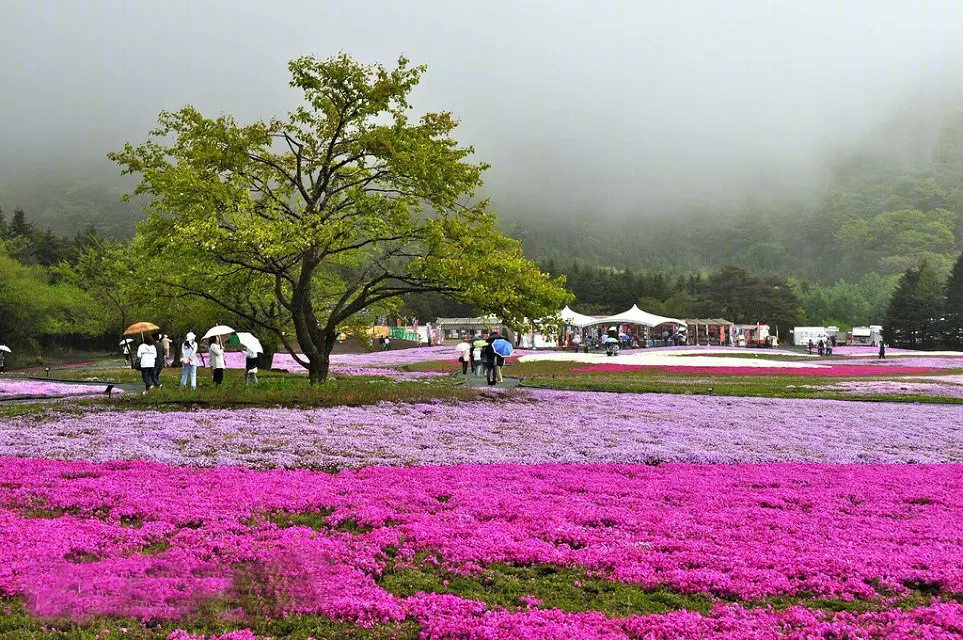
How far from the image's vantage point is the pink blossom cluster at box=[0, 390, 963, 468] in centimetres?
1435

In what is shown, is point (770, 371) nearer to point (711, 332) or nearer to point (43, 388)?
point (43, 388)

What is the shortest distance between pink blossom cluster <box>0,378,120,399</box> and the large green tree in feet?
16.5

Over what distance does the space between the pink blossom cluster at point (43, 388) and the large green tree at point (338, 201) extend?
504cm

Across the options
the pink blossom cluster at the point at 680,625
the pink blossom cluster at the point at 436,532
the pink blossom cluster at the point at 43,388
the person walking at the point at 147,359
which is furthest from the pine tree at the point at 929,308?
the pink blossom cluster at the point at 680,625

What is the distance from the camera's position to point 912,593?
7.03 metres

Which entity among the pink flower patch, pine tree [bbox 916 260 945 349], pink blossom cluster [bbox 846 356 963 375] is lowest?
the pink flower patch

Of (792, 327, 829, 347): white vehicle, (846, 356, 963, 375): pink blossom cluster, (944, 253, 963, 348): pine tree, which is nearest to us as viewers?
(846, 356, 963, 375): pink blossom cluster

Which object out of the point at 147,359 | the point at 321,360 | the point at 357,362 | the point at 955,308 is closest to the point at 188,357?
the point at 147,359

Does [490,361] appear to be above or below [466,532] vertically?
above

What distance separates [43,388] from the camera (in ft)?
98.2

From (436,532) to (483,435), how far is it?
8.91 meters

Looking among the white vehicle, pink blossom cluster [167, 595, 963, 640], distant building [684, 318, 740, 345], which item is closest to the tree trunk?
pink blossom cluster [167, 595, 963, 640]

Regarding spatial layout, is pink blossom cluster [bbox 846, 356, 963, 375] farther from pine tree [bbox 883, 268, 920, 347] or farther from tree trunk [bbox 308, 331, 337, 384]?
pine tree [bbox 883, 268, 920, 347]

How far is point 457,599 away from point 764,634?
2.42 m
